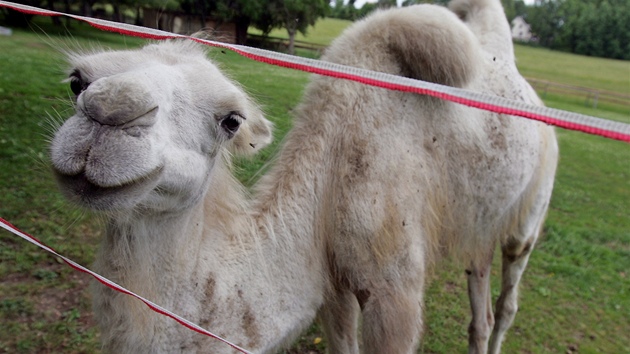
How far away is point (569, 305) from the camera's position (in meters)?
5.10

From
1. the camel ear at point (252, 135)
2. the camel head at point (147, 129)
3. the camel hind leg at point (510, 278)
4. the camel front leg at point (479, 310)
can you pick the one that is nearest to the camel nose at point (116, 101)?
the camel head at point (147, 129)

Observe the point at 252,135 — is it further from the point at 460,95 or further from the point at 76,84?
the point at 460,95

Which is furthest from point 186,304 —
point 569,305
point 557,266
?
point 557,266

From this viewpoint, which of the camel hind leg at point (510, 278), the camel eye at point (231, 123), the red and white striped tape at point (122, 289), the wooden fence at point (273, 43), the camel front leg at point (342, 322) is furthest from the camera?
the wooden fence at point (273, 43)

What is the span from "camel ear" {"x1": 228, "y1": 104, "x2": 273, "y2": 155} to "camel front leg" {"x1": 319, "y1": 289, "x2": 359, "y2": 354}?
936 millimetres

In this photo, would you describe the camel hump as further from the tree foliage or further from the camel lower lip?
the tree foliage

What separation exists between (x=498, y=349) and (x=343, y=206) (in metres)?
2.53

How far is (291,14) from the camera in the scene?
30031 mm

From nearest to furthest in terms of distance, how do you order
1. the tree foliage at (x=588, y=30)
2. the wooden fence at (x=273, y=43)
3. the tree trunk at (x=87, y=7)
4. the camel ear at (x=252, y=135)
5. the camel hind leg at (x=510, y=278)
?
1. the camel ear at (x=252, y=135)
2. the camel hind leg at (x=510, y=278)
3. the tree trunk at (x=87, y=7)
4. the wooden fence at (x=273, y=43)
5. the tree foliage at (x=588, y=30)

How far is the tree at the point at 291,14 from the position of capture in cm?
2858

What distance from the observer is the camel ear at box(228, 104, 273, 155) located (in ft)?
7.30

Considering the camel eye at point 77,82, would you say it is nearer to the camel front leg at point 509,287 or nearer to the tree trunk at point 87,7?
the camel front leg at point 509,287

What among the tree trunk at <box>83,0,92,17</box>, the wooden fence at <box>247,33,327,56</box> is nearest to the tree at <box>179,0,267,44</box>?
the wooden fence at <box>247,33,327,56</box>

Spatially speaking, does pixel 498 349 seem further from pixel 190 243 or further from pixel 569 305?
pixel 190 243
